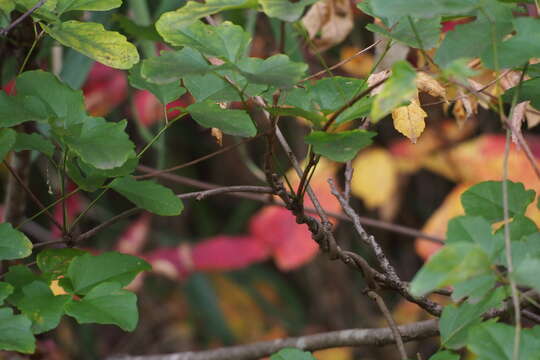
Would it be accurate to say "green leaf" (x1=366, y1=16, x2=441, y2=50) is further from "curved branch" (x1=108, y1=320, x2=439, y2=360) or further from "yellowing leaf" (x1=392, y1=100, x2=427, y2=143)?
"curved branch" (x1=108, y1=320, x2=439, y2=360)

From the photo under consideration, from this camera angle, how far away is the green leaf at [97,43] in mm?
499

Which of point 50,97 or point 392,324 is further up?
point 50,97

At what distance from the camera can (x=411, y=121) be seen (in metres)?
0.62

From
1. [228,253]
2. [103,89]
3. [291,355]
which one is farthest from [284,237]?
[291,355]

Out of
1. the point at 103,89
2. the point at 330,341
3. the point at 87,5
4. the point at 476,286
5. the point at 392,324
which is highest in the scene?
the point at 87,5

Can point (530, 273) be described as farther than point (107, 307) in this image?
No

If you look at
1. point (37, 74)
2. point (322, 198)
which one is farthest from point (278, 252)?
point (37, 74)

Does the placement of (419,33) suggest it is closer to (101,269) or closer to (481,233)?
(481,233)

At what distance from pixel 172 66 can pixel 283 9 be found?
8cm

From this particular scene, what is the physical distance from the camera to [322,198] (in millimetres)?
1508

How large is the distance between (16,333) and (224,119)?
0.65ft

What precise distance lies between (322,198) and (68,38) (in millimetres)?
1044

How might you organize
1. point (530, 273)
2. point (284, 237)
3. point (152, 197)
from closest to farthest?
point (530, 273)
point (152, 197)
point (284, 237)

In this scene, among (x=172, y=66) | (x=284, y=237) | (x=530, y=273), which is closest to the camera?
(x=530, y=273)
